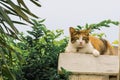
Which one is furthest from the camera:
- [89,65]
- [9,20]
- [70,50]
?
[70,50]

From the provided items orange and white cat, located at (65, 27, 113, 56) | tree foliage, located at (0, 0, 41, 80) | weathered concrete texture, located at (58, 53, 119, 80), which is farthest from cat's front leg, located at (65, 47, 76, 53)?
tree foliage, located at (0, 0, 41, 80)

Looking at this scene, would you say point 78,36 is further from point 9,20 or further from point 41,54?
point 9,20

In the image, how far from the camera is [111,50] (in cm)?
591

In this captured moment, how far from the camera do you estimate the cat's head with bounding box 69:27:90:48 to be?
5.54 m

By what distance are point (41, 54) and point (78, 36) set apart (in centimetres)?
49

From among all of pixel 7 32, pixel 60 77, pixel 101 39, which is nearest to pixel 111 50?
pixel 101 39

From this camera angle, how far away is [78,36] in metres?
5.55

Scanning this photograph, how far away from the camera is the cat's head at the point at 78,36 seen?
5539 mm

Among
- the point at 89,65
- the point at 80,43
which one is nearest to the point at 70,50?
the point at 80,43

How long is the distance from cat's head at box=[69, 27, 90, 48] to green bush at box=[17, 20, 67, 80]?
7.1 inches

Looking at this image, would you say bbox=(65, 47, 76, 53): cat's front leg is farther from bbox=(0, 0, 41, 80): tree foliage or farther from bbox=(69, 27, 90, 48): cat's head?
bbox=(0, 0, 41, 80): tree foliage

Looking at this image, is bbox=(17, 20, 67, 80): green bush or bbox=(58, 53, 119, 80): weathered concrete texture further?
bbox=(17, 20, 67, 80): green bush

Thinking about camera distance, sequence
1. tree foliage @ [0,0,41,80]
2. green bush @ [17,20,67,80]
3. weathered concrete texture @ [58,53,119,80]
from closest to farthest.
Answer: tree foliage @ [0,0,41,80]
weathered concrete texture @ [58,53,119,80]
green bush @ [17,20,67,80]

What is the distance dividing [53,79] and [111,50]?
3.51 ft
